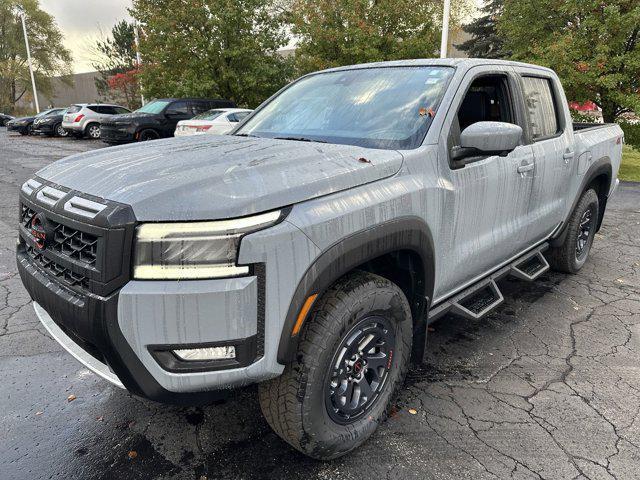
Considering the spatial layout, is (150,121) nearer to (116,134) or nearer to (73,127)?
(116,134)

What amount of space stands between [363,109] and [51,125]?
2459cm

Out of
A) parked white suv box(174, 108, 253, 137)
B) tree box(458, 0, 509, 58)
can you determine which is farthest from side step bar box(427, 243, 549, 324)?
tree box(458, 0, 509, 58)

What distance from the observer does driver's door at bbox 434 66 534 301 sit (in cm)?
265

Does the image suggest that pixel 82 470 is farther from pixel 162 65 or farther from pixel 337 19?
pixel 162 65

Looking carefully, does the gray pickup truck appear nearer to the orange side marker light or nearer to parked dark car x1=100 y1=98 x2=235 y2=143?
the orange side marker light

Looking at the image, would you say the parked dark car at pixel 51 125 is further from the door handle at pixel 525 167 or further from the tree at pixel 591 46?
the door handle at pixel 525 167

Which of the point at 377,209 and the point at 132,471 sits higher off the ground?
the point at 377,209

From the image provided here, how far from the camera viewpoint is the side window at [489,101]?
3.23m

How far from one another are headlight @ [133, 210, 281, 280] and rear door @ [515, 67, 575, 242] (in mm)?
2573

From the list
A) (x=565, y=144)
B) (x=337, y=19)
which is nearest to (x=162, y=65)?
(x=337, y=19)

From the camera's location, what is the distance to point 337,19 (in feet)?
56.7

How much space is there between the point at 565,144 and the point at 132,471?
3.84 metres

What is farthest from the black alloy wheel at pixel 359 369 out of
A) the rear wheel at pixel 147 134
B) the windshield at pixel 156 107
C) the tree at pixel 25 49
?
the tree at pixel 25 49

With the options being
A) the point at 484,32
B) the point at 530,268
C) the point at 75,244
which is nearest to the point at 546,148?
the point at 530,268
